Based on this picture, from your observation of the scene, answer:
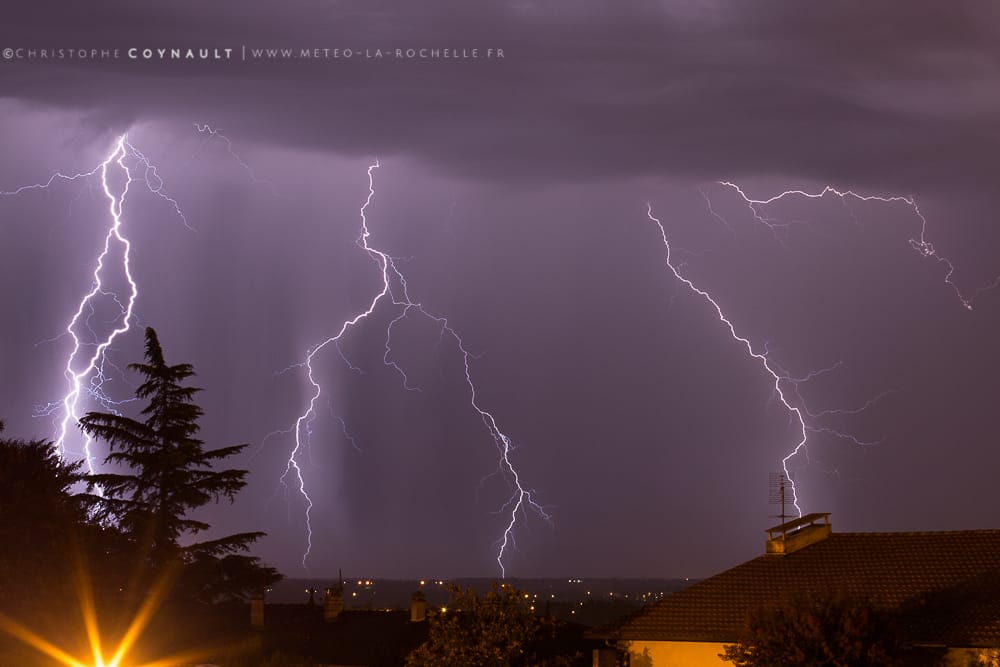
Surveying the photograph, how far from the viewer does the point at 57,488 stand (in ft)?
117

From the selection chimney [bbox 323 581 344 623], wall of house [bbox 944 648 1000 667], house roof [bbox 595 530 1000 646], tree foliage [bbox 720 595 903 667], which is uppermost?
chimney [bbox 323 581 344 623]

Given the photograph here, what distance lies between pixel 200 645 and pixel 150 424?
9221mm

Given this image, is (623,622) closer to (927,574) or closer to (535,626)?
(535,626)

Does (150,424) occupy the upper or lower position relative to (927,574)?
upper

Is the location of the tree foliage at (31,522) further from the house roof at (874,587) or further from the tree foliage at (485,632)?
the house roof at (874,587)

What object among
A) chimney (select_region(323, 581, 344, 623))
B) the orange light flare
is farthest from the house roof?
the orange light flare

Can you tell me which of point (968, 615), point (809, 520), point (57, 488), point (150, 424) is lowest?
point (968, 615)

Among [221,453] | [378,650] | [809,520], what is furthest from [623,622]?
[221,453]

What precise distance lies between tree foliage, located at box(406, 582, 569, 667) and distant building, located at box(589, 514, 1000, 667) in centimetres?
128

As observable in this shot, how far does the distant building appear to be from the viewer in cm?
2300

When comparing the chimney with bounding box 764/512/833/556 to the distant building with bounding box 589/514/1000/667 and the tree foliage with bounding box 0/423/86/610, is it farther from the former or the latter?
the tree foliage with bounding box 0/423/86/610

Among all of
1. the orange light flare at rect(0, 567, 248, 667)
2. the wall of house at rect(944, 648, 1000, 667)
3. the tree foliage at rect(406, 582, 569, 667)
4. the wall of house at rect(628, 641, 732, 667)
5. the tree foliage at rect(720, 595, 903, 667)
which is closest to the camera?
the tree foliage at rect(720, 595, 903, 667)

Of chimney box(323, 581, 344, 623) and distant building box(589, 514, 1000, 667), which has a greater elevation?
chimney box(323, 581, 344, 623)

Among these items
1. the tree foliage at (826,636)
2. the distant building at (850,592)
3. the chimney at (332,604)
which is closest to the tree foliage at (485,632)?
the distant building at (850,592)
